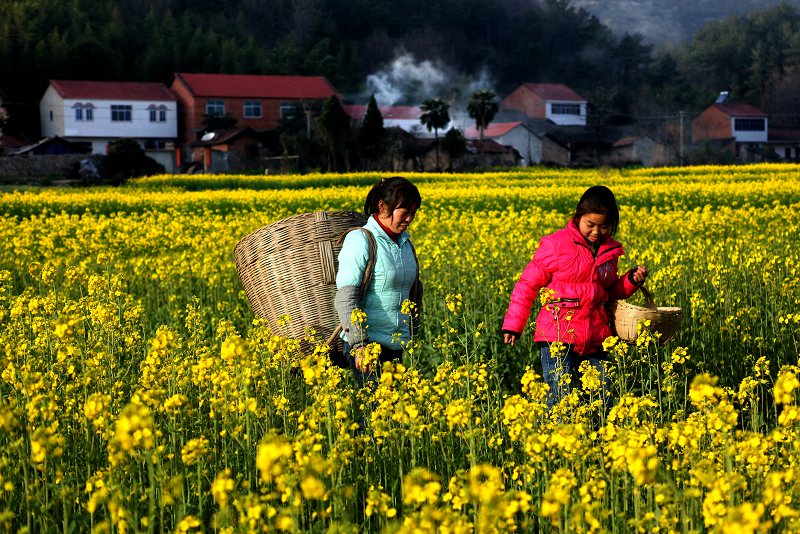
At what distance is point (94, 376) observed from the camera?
416cm

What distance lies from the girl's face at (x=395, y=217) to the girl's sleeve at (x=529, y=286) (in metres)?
0.73

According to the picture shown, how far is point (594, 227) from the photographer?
16.4ft

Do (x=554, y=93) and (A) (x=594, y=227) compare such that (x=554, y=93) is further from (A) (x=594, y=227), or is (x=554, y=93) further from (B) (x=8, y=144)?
(A) (x=594, y=227)

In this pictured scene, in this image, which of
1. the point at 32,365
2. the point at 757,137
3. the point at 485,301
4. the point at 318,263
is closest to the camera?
the point at 32,365

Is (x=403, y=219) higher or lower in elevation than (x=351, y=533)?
higher

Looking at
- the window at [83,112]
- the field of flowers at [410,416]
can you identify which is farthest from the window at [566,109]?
the field of flowers at [410,416]

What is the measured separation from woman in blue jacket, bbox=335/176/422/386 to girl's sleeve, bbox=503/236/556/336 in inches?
21.0

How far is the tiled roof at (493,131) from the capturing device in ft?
218

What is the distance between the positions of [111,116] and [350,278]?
201 ft

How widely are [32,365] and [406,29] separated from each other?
397ft

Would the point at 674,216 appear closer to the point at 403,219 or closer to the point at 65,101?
the point at 403,219

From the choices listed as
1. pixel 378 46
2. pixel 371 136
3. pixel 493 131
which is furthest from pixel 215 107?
pixel 378 46

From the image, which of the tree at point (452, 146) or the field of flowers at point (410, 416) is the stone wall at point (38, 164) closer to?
the tree at point (452, 146)

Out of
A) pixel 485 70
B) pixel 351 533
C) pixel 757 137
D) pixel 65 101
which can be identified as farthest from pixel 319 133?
pixel 485 70
